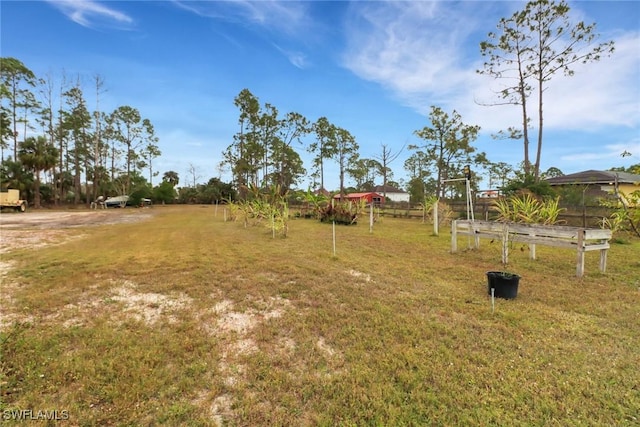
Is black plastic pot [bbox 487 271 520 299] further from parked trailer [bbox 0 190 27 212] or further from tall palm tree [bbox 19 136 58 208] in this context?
tall palm tree [bbox 19 136 58 208]

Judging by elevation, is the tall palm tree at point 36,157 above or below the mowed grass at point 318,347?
above

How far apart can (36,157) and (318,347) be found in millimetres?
35032

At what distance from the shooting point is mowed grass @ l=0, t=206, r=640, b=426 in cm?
183

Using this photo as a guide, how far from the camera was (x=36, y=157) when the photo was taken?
84.4ft

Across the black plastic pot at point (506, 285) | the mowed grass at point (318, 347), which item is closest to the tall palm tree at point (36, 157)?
the mowed grass at point (318, 347)

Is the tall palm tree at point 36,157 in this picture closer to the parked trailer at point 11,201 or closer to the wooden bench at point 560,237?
the parked trailer at point 11,201

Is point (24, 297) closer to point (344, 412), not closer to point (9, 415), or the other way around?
point (9, 415)

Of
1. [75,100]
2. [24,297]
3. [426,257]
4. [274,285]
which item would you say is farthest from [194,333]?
[75,100]

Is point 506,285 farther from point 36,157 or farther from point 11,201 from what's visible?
point 36,157

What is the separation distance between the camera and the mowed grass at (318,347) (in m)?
1.83

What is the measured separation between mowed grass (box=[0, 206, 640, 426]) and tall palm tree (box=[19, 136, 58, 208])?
29.9 m

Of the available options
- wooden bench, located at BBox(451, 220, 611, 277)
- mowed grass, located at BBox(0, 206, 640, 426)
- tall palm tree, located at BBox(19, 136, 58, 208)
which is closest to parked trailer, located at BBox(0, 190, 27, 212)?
tall palm tree, located at BBox(19, 136, 58, 208)

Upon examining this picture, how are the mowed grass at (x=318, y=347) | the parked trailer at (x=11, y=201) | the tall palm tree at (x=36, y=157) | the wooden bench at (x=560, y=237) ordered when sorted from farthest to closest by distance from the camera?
the tall palm tree at (x=36, y=157), the parked trailer at (x=11, y=201), the wooden bench at (x=560, y=237), the mowed grass at (x=318, y=347)

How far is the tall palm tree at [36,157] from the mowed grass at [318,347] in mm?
29900
